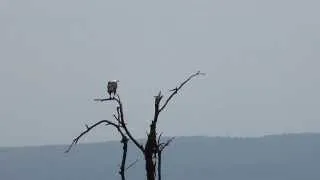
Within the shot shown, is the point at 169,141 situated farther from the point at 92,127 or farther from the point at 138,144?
the point at 92,127

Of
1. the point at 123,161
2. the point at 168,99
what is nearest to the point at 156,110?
the point at 168,99

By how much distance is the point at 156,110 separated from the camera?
3.97m

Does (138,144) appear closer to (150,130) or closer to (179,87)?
(150,130)

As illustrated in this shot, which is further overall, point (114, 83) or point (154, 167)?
point (114, 83)

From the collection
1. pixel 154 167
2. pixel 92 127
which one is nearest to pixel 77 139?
pixel 92 127

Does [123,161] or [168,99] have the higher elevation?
[168,99]

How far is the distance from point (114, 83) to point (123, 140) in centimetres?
33

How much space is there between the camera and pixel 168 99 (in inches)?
156

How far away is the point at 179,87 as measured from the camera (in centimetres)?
403

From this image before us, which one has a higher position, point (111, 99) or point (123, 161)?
point (111, 99)

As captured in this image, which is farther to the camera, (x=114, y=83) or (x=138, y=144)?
(x=114, y=83)

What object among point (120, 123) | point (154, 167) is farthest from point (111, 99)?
point (154, 167)

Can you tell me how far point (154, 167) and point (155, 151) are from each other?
78 mm

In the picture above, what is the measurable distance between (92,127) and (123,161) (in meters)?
0.20
